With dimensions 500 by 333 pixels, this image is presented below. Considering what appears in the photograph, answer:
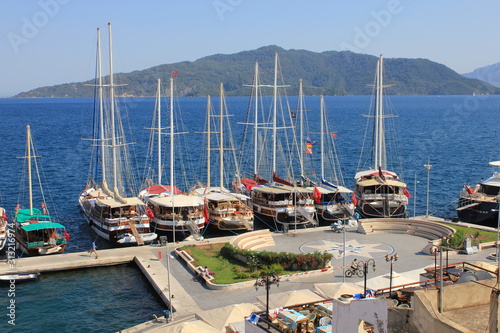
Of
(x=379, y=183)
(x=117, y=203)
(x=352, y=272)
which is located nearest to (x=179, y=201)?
(x=117, y=203)

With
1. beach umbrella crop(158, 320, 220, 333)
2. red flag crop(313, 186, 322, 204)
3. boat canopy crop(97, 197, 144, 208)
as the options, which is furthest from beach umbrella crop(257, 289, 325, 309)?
red flag crop(313, 186, 322, 204)

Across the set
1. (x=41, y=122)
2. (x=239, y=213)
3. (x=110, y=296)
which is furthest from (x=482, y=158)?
(x=41, y=122)

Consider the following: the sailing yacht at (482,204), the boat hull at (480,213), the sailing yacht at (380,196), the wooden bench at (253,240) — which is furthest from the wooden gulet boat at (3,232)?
the boat hull at (480,213)

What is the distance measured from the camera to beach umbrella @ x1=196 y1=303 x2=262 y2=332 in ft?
92.0

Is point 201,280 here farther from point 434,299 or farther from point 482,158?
point 482,158

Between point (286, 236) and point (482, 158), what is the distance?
6576 centimetres

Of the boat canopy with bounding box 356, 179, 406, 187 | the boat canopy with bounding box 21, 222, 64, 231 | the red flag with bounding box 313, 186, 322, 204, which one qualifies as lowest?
the boat canopy with bounding box 21, 222, 64, 231

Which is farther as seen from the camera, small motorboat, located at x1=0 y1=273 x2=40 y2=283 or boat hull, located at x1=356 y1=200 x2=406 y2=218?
boat hull, located at x1=356 y1=200 x2=406 y2=218

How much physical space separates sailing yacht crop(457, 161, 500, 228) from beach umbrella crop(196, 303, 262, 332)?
110ft

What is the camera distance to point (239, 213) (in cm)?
5266

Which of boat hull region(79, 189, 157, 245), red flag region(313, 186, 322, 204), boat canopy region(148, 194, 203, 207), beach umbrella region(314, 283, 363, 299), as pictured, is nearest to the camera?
beach umbrella region(314, 283, 363, 299)

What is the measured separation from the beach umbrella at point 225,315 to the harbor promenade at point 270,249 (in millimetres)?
1738

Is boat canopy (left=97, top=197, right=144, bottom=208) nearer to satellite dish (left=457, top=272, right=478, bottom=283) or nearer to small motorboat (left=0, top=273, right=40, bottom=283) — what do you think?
small motorboat (left=0, top=273, right=40, bottom=283)

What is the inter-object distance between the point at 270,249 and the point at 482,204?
24.2 meters
